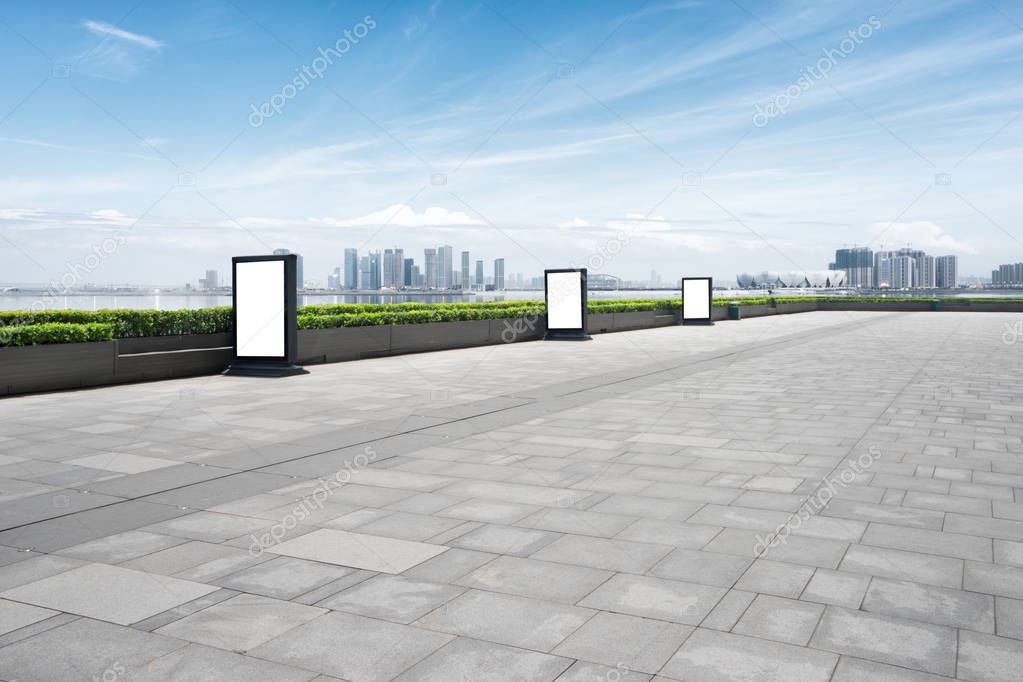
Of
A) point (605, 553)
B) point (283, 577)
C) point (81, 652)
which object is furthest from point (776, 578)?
point (81, 652)

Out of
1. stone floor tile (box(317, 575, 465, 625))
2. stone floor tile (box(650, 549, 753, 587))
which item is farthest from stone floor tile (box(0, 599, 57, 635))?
stone floor tile (box(650, 549, 753, 587))

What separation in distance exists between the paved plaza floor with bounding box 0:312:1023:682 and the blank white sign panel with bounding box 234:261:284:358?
3.55 meters

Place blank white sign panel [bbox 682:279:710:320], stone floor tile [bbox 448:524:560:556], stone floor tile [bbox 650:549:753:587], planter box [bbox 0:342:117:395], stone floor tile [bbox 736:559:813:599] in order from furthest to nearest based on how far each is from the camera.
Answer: blank white sign panel [bbox 682:279:710:320], planter box [bbox 0:342:117:395], stone floor tile [bbox 448:524:560:556], stone floor tile [bbox 650:549:753:587], stone floor tile [bbox 736:559:813:599]

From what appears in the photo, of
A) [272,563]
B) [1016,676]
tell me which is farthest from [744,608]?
[272,563]

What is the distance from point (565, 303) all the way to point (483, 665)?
20.5m

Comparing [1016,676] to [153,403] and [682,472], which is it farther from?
[153,403]

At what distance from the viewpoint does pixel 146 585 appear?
4434 millimetres

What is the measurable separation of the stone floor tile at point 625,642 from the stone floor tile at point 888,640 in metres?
0.67

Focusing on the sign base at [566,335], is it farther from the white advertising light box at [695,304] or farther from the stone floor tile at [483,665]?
the stone floor tile at [483,665]

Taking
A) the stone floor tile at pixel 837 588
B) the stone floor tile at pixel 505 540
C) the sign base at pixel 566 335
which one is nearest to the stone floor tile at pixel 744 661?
the stone floor tile at pixel 837 588

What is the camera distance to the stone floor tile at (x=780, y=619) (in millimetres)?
3793

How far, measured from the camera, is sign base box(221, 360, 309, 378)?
1459cm

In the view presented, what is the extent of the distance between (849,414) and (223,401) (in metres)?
8.64

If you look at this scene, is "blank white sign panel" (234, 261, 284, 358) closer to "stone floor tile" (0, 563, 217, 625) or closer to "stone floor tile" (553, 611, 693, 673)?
"stone floor tile" (0, 563, 217, 625)
